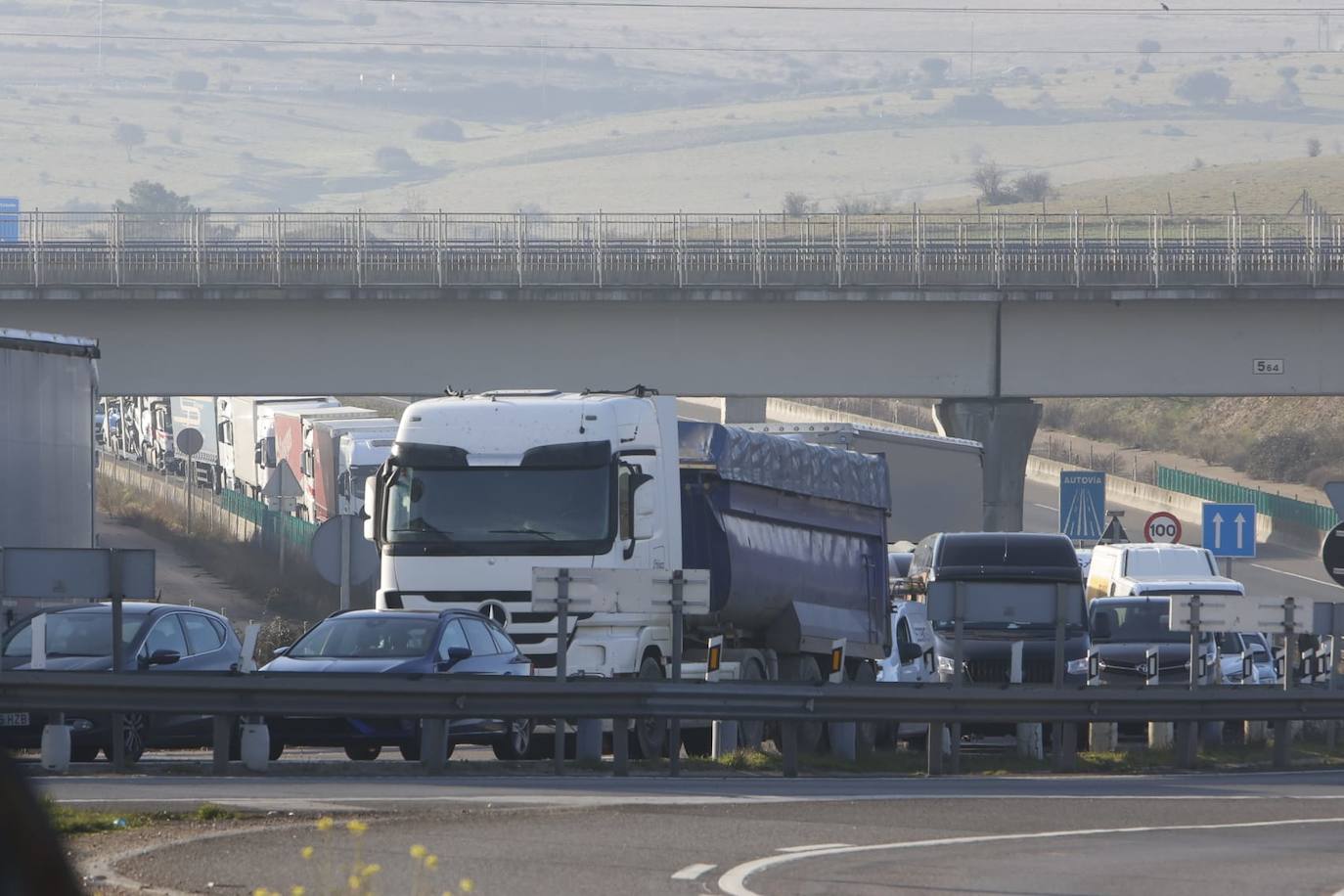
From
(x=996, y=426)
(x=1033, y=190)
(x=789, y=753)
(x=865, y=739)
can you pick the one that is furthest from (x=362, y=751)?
(x=1033, y=190)

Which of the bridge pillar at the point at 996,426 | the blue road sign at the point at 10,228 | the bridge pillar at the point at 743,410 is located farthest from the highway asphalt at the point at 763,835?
the bridge pillar at the point at 743,410

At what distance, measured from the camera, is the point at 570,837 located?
1144 centimetres

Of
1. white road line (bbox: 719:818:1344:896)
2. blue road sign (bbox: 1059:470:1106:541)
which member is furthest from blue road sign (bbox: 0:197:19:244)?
white road line (bbox: 719:818:1344:896)

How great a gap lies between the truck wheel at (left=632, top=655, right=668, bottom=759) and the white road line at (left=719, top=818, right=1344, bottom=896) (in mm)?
5435

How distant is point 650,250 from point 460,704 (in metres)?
31.4

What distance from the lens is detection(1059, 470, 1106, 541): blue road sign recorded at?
4434 cm

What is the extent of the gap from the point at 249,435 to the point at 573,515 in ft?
136

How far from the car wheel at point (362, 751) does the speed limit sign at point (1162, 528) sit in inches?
934

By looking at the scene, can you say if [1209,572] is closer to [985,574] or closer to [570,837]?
[985,574]

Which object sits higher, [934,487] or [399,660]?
[934,487]

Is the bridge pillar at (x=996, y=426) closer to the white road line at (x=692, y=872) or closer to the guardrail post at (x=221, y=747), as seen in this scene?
the guardrail post at (x=221, y=747)

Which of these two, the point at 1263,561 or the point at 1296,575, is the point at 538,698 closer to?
the point at 1296,575

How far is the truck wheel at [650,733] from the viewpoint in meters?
17.8

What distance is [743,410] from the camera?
73.1 metres
